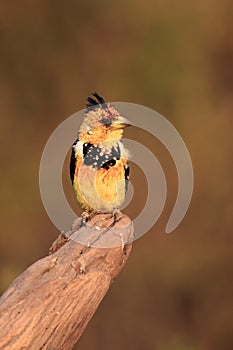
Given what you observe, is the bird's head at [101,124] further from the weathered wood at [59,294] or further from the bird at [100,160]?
the weathered wood at [59,294]

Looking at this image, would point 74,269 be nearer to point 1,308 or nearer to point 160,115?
point 1,308

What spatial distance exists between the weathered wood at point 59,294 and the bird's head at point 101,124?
0.48ft

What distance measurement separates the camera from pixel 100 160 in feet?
4.45

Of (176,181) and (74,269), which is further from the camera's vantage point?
(176,181)

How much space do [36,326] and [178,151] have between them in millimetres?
885

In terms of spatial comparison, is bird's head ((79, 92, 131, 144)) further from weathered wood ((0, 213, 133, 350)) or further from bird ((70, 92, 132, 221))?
weathered wood ((0, 213, 133, 350))

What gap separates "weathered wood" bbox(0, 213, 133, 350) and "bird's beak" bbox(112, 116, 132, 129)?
0.17 meters

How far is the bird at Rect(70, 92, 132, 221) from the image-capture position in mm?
1352

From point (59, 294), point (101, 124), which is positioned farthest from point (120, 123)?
point (59, 294)

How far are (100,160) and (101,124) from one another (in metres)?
0.06

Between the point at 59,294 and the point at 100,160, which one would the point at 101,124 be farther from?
the point at 59,294

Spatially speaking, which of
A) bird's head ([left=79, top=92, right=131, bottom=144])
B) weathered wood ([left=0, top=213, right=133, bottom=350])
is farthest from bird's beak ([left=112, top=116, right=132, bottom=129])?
weathered wood ([left=0, top=213, right=133, bottom=350])

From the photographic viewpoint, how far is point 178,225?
218 centimetres

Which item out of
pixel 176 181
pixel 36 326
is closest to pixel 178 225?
pixel 176 181
